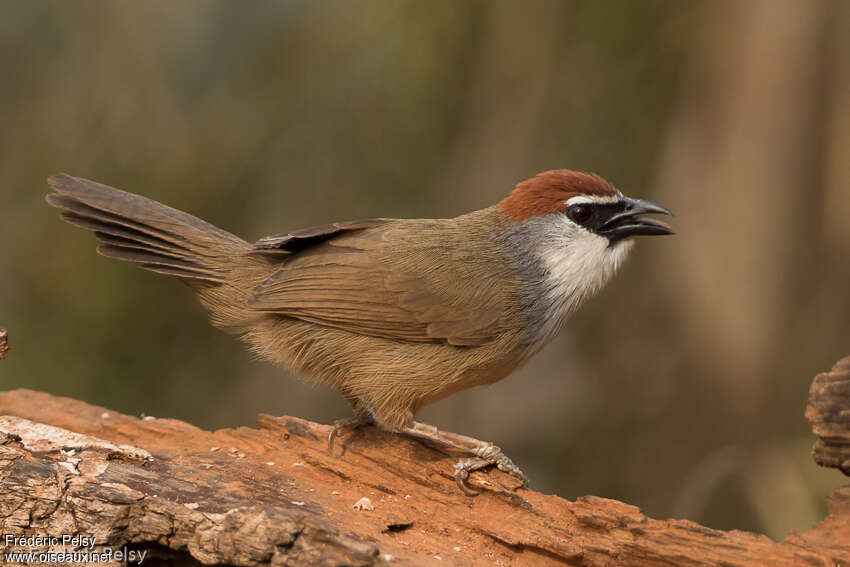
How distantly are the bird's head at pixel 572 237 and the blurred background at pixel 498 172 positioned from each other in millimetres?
2602

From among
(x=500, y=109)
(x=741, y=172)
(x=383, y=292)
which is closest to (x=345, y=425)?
(x=383, y=292)

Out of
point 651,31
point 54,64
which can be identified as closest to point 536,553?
point 651,31

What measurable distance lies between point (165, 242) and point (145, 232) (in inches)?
4.7

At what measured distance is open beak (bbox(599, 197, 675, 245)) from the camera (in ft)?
14.9

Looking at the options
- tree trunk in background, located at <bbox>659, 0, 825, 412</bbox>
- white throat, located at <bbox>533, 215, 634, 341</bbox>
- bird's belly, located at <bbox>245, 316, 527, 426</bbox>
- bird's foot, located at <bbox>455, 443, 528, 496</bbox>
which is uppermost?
tree trunk in background, located at <bbox>659, 0, 825, 412</bbox>

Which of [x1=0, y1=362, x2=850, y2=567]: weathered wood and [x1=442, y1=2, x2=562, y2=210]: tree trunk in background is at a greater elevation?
[x1=442, y1=2, x2=562, y2=210]: tree trunk in background

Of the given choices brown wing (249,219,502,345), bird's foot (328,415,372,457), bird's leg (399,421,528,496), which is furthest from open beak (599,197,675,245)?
bird's foot (328,415,372,457)

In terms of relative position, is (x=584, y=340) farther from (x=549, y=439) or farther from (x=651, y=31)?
(x=651, y=31)

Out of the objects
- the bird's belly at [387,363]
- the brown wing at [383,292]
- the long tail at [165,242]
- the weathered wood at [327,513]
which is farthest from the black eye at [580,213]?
the long tail at [165,242]

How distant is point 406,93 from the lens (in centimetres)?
697

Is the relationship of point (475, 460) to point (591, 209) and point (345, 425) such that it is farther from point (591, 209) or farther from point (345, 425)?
point (591, 209)

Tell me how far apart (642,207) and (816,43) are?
297cm

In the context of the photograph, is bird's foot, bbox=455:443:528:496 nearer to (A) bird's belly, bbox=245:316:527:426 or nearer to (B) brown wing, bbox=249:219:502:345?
(A) bird's belly, bbox=245:316:527:426

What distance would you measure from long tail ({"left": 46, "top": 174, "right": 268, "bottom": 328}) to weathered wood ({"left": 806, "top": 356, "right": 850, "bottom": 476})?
2839mm
